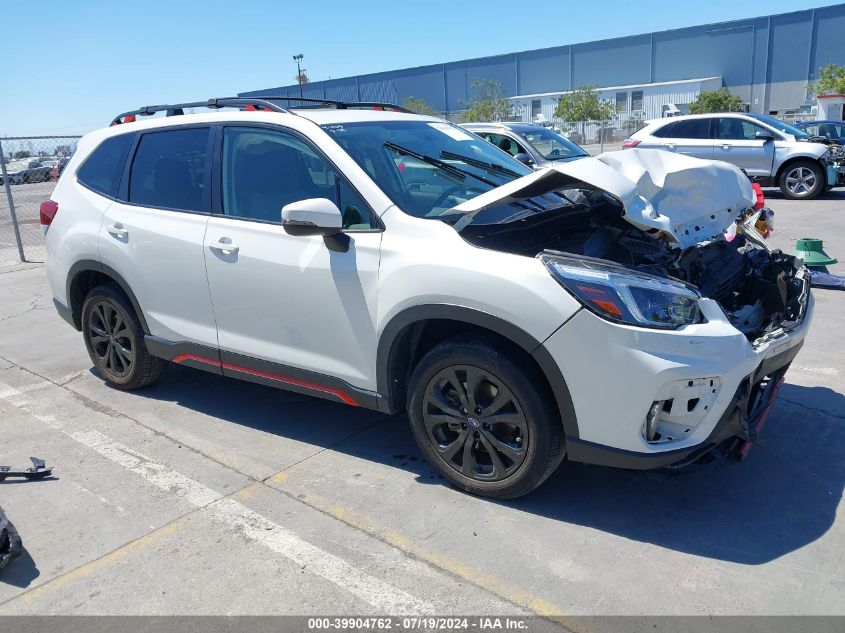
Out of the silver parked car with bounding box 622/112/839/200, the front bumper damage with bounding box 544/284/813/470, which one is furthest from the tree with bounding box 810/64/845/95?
the front bumper damage with bounding box 544/284/813/470

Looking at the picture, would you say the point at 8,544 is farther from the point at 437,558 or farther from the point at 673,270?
the point at 673,270

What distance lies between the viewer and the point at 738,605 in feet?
8.88

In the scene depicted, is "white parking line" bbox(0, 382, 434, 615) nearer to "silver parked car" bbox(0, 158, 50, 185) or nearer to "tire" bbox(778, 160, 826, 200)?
"silver parked car" bbox(0, 158, 50, 185)

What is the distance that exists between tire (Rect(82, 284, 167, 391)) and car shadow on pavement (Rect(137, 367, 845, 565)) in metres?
0.86

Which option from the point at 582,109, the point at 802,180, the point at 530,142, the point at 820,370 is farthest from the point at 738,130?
the point at 582,109

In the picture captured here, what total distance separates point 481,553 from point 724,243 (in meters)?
2.27

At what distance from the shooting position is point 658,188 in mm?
3684

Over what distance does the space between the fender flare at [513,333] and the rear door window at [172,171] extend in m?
1.68

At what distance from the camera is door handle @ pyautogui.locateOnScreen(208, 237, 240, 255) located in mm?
4027

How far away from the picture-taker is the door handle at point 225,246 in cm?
403

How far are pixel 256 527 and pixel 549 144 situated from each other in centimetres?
1050

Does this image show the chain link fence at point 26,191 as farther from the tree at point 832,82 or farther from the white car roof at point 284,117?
the tree at point 832,82

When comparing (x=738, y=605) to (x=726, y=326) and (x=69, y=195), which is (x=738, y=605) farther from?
(x=69, y=195)

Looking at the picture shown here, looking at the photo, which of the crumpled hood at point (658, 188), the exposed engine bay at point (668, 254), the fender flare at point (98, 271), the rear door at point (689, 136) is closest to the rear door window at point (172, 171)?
the fender flare at point (98, 271)
